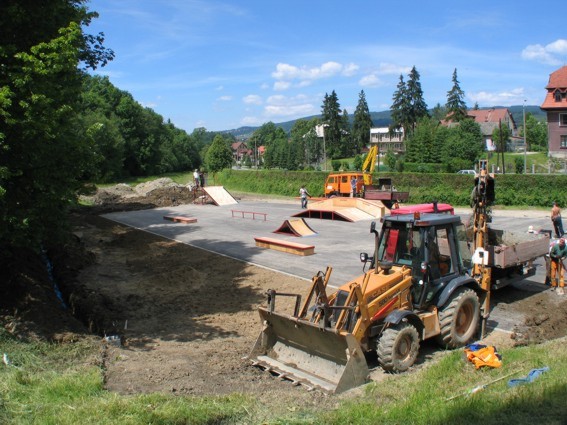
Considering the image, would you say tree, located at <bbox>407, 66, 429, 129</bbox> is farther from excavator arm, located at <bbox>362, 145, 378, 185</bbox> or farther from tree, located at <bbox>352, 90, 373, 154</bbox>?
excavator arm, located at <bbox>362, 145, 378, 185</bbox>

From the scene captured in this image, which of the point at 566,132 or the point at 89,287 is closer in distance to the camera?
the point at 89,287

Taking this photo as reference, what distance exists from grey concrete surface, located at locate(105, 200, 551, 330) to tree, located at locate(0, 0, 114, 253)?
6450 mm

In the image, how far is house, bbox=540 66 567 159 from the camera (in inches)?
2215

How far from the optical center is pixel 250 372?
330 inches

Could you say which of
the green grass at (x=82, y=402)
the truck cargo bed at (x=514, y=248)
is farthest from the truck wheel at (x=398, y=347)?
the truck cargo bed at (x=514, y=248)

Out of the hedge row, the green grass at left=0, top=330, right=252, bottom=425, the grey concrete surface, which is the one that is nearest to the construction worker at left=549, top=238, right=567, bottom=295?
the grey concrete surface

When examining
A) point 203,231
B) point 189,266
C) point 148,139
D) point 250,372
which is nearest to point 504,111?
point 148,139

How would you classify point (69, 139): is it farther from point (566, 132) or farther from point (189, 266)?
point (566, 132)

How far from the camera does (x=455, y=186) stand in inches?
1518

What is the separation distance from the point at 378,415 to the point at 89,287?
36.0ft

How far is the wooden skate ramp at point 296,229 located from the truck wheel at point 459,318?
46.6 feet

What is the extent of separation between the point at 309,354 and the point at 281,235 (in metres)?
16.2

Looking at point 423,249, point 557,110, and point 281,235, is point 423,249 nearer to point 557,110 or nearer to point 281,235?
point 281,235

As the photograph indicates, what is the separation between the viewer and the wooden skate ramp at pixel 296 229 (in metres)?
24.0
